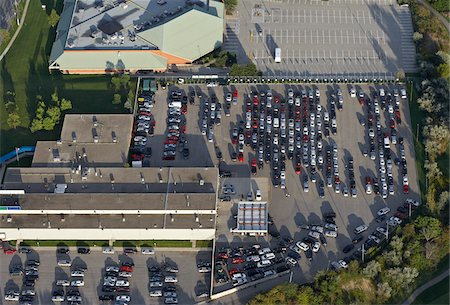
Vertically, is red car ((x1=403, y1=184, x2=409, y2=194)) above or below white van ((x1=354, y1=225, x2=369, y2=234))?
above

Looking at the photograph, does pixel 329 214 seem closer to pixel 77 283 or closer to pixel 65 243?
pixel 77 283

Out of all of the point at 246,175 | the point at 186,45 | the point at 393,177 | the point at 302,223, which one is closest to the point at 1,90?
the point at 186,45

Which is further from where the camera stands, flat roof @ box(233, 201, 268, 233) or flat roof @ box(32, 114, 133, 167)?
flat roof @ box(32, 114, 133, 167)

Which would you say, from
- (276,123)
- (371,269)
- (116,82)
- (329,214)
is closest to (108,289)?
(329,214)

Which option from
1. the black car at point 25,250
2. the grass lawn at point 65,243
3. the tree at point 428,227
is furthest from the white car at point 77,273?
the tree at point 428,227

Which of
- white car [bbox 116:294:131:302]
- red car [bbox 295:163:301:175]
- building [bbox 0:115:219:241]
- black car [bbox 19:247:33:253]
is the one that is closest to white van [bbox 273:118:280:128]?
red car [bbox 295:163:301:175]

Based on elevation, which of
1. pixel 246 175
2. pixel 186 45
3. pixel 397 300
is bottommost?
pixel 397 300

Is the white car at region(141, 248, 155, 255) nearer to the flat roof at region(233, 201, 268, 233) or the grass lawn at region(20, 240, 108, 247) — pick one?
the grass lawn at region(20, 240, 108, 247)

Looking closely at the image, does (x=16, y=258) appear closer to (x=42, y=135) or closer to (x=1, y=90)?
(x=42, y=135)
